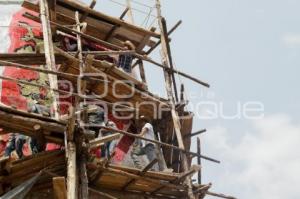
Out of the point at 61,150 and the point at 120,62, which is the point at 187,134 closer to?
the point at 120,62

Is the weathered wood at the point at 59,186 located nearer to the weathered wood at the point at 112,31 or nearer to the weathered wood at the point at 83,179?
the weathered wood at the point at 83,179

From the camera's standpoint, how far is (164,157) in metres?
12.6

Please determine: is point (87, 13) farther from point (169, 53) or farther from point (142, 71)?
point (142, 71)

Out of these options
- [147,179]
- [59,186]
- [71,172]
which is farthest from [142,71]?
[59,186]

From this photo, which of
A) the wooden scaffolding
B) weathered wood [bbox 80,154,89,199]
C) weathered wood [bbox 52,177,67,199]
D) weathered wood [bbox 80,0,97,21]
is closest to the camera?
weathered wood [bbox 52,177,67,199]

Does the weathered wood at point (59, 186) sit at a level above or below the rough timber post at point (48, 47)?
below

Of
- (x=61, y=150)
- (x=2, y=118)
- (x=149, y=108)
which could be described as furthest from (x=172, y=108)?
(x=2, y=118)

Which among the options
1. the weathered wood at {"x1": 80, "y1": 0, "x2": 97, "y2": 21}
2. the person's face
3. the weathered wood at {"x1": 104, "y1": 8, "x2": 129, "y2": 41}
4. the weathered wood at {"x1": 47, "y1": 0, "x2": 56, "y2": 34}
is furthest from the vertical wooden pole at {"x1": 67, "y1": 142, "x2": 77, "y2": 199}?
the weathered wood at {"x1": 104, "y1": 8, "x2": 129, "y2": 41}

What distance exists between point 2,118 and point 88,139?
1.38 m

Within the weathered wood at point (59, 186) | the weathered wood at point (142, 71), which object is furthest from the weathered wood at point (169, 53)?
the weathered wood at point (59, 186)

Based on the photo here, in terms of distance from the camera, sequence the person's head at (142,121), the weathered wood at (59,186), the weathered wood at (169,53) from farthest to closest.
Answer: the person's head at (142,121), the weathered wood at (169,53), the weathered wood at (59,186)

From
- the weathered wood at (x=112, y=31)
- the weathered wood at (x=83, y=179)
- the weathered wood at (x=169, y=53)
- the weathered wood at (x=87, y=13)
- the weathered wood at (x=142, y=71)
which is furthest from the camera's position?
the weathered wood at (x=142, y=71)

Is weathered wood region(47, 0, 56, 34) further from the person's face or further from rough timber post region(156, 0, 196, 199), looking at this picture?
the person's face

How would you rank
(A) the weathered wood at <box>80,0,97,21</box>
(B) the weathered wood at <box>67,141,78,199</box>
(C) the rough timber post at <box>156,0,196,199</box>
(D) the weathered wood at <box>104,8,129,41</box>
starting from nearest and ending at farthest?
(B) the weathered wood at <box>67,141,78,199</box> < (C) the rough timber post at <box>156,0,196,199</box> < (A) the weathered wood at <box>80,0,97,21</box> < (D) the weathered wood at <box>104,8,129,41</box>
